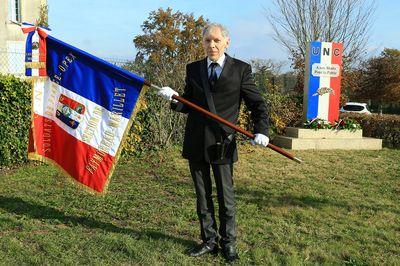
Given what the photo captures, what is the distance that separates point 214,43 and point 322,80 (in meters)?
8.94

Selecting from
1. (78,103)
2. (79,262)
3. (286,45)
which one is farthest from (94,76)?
(286,45)

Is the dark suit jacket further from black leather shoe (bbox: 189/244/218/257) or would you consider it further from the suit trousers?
black leather shoe (bbox: 189/244/218/257)

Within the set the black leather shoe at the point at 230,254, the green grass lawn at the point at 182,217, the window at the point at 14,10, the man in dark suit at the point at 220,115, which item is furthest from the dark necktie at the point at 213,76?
the window at the point at 14,10

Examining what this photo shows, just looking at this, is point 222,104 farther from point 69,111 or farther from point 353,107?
point 353,107

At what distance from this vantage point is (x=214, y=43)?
3676mm

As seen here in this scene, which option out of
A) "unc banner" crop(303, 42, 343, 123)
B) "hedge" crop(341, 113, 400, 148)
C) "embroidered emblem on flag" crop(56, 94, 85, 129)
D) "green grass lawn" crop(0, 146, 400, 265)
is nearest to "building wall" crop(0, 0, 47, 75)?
"unc banner" crop(303, 42, 343, 123)

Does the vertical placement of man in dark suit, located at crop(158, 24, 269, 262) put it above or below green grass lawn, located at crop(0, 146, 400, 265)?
above

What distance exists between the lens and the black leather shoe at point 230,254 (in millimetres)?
3939

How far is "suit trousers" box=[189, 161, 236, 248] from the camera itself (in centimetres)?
392

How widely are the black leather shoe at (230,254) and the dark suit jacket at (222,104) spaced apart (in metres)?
0.78

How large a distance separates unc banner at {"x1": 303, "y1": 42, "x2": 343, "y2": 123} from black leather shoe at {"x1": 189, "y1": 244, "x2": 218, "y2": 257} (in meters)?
8.40

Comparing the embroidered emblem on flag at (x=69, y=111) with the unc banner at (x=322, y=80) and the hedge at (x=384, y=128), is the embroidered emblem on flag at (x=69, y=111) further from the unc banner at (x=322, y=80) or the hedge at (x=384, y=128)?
the hedge at (x=384, y=128)

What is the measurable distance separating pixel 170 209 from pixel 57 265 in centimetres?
190

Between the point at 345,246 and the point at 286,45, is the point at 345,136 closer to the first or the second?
the point at 345,246
